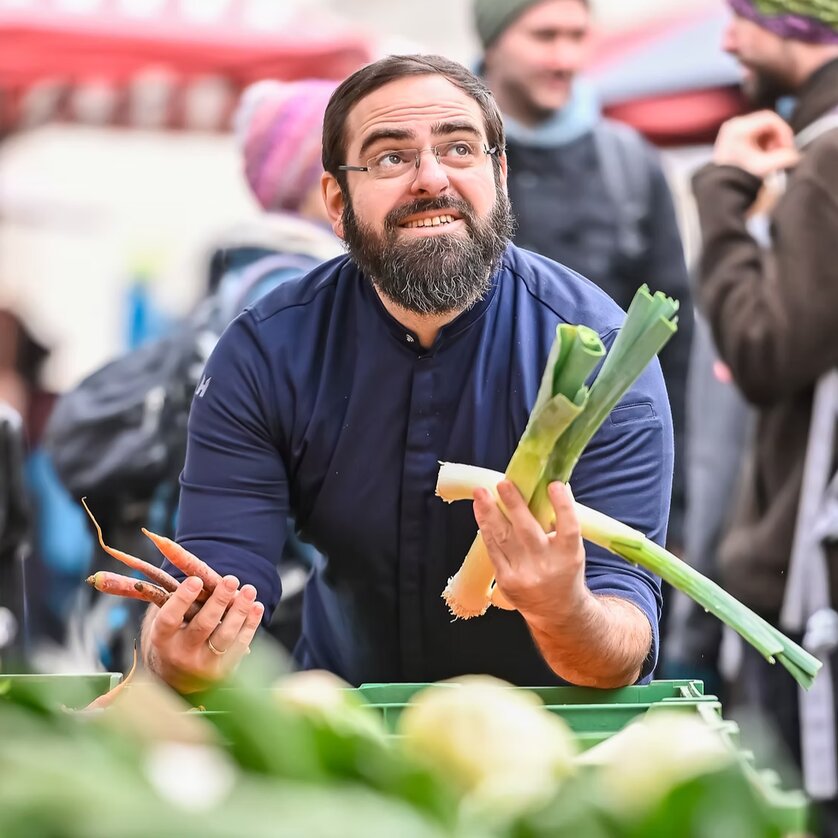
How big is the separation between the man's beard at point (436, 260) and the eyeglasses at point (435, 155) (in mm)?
66

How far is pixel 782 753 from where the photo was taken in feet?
12.1

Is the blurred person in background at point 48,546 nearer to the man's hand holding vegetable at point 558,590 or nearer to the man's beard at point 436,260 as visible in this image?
the man's beard at point 436,260

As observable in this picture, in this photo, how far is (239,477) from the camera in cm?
261

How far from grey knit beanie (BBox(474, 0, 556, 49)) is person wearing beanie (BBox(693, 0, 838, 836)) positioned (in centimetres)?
66

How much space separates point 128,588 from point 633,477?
841mm

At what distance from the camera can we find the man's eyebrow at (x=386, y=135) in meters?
2.67

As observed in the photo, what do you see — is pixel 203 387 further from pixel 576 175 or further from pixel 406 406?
pixel 576 175

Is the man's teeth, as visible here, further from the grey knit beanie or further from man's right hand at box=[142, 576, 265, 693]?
the grey knit beanie

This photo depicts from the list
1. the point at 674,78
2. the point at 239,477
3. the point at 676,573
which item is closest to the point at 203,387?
the point at 239,477

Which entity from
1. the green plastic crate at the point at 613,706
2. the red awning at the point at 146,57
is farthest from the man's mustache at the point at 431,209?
the red awning at the point at 146,57

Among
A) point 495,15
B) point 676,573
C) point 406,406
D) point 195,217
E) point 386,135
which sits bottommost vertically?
point 676,573

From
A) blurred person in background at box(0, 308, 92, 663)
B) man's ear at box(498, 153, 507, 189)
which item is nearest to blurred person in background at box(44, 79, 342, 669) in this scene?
blurred person in background at box(0, 308, 92, 663)

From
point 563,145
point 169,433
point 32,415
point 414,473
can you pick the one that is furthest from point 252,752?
point 32,415

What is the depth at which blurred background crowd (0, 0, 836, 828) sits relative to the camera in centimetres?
422
